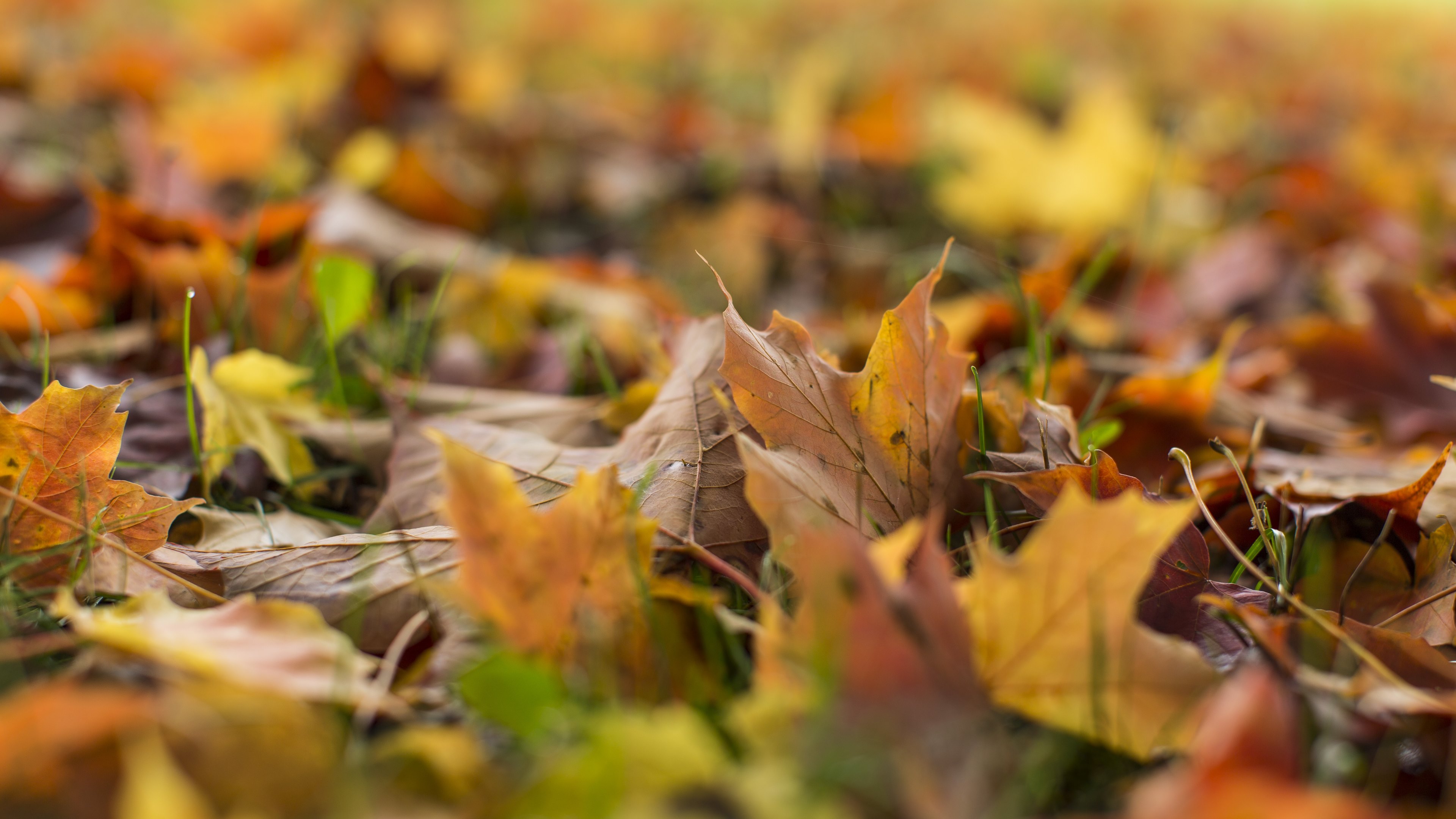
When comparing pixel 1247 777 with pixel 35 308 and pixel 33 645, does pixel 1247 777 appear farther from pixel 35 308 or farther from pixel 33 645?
pixel 35 308

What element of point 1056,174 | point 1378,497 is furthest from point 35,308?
point 1056,174

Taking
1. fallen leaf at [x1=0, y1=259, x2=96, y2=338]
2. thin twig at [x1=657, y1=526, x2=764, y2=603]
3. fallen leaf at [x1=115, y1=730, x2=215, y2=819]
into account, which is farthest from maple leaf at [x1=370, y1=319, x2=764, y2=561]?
fallen leaf at [x1=0, y1=259, x2=96, y2=338]

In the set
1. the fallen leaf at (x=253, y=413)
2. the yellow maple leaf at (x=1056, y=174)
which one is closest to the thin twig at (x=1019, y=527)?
the fallen leaf at (x=253, y=413)

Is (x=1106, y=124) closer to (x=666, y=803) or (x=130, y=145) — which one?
(x=130, y=145)

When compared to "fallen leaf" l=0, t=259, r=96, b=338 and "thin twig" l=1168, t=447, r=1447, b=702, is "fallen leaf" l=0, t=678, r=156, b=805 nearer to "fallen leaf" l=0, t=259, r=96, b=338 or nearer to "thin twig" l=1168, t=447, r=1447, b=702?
"thin twig" l=1168, t=447, r=1447, b=702

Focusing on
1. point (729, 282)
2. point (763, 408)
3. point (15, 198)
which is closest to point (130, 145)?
point (15, 198)

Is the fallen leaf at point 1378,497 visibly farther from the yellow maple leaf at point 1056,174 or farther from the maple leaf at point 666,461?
the yellow maple leaf at point 1056,174
